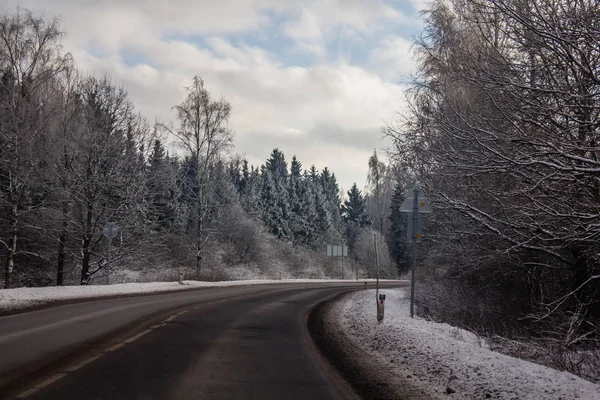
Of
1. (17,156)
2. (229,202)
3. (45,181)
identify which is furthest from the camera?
(229,202)

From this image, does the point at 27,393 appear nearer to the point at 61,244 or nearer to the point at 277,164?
the point at 61,244

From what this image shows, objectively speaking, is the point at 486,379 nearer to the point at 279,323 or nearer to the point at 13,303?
the point at 279,323

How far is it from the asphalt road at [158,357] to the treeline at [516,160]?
5.04m

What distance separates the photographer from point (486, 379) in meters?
6.89

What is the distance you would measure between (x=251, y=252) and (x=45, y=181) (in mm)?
32704

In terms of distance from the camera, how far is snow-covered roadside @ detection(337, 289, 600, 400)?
20.4 ft

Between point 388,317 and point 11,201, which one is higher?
point 11,201

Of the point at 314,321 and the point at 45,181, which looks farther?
the point at 45,181

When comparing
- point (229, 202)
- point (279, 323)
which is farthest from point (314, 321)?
point (229, 202)

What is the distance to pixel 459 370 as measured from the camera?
7574mm

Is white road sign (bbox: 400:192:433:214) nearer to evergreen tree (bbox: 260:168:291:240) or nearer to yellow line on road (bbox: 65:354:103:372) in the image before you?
yellow line on road (bbox: 65:354:103:372)

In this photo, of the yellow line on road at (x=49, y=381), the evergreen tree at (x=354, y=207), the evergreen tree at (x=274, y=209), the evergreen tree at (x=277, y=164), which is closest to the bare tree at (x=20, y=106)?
the yellow line on road at (x=49, y=381)

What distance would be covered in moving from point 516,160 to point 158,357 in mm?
6976

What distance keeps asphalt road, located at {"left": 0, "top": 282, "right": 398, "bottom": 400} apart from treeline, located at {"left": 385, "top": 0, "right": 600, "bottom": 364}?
198 inches
